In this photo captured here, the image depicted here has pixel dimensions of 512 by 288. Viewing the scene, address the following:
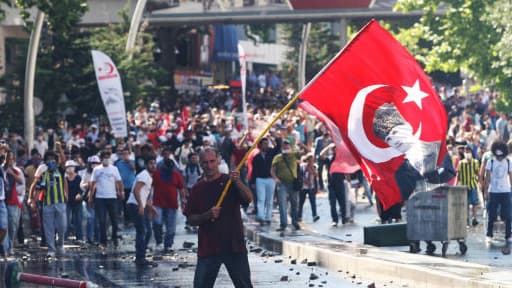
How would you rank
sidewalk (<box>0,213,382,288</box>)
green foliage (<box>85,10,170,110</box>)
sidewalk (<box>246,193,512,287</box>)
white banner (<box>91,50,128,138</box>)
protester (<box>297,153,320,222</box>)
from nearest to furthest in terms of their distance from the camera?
1. sidewalk (<box>246,193,512,287</box>)
2. sidewalk (<box>0,213,382,288</box>)
3. protester (<box>297,153,320,222</box>)
4. white banner (<box>91,50,128,138</box>)
5. green foliage (<box>85,10,170,110</box>)

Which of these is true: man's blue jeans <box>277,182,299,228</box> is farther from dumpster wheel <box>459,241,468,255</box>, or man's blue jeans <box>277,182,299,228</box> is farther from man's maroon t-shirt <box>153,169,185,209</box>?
dumpster wheel <box>459,241,468,255</box>

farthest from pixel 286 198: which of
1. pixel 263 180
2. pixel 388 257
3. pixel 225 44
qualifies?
pixel 225 44

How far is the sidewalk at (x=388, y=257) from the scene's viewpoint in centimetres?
1630

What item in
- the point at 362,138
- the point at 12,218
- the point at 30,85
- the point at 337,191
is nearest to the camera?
the point at 362,138

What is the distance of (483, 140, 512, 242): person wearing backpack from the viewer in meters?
22.9

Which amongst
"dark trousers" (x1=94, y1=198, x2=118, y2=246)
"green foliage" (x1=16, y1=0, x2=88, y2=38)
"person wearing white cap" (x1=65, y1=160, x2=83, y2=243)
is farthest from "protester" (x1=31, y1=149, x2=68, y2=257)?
"green foliage" (x1=16, y1=0, x2=88, y2=38)

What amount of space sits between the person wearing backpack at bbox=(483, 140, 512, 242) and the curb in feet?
8.51

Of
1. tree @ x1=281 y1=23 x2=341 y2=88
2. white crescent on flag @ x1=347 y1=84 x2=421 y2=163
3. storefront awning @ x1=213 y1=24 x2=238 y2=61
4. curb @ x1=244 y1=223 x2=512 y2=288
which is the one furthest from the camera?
storefront awning @ x1=213 y1=24 x2=238 y2=61

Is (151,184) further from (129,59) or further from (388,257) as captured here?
(129,59)

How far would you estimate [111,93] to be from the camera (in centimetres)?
3391

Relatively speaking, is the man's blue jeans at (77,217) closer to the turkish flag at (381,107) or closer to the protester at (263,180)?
the protester at (263,180)

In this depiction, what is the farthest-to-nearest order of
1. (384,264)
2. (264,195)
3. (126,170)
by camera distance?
(264,195), (126,170), (384,264)

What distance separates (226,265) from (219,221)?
1.19ft

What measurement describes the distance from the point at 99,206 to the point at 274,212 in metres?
7.85
